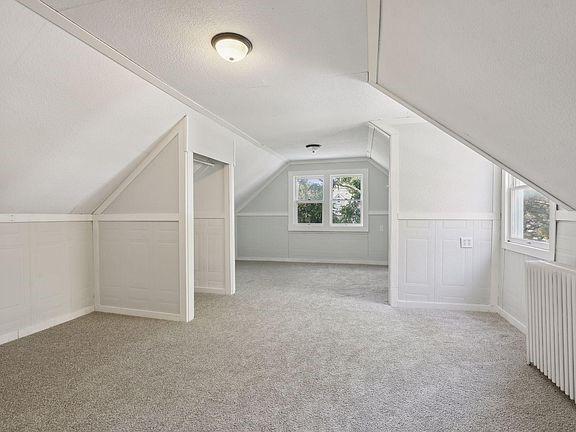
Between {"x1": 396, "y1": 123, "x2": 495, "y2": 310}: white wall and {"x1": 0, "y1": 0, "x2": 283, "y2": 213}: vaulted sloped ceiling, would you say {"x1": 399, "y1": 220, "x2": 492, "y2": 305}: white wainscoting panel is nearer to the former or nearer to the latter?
{"x1": 396, "y1": 123, "x2": 495, "y2": 310}: white wall

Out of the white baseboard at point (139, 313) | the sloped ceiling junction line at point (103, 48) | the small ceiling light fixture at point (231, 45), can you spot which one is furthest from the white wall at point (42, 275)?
the small ceiling light fixture at point (231, 45)

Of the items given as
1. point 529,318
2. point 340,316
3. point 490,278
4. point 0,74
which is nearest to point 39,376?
point 0,74

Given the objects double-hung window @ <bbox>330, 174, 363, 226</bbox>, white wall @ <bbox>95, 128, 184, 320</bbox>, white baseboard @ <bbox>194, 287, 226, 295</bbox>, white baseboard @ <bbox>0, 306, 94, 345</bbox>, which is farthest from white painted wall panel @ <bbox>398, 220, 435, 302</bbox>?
white baseboard @ <bbox>0, 306, 94, 345</bbox>

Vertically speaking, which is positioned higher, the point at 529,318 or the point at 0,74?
the point at 0,74

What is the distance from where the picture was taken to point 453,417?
171cm

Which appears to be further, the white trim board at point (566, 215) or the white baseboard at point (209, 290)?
the white baseboard at point (209, 290)

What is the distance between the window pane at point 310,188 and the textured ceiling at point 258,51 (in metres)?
3.46

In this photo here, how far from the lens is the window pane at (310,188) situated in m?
7.20

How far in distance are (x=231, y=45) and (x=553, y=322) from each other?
2.69 metres

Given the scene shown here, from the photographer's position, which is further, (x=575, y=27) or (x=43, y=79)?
(x=43, y=79)

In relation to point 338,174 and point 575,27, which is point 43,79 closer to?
point 575,27

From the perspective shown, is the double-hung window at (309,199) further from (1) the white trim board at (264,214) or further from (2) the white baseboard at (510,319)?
(2) the white baseboard at (510,319)

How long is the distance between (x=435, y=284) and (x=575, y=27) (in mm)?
3211

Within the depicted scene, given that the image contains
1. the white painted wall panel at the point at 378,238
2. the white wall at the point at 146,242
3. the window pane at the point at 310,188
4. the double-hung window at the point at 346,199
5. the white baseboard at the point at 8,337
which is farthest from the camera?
the window pane at the point at 310,188
